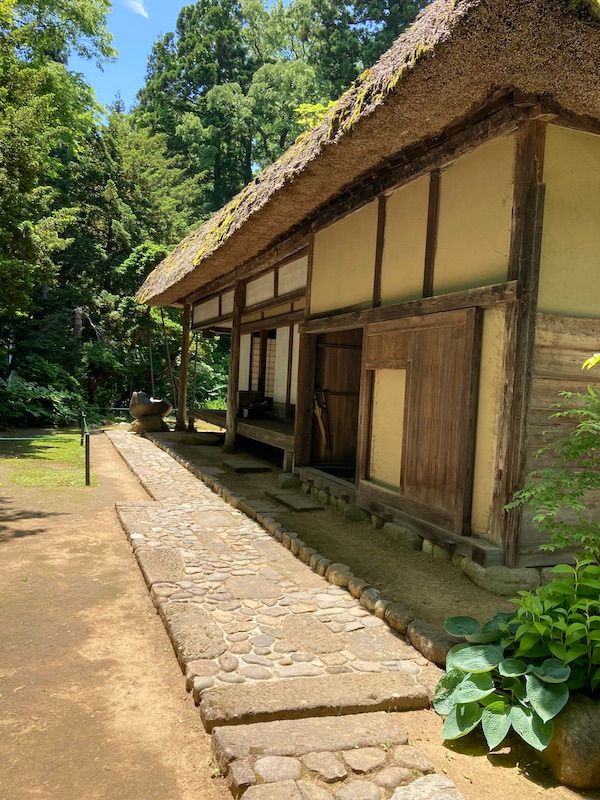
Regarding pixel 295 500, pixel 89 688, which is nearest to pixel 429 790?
pixel 89 688

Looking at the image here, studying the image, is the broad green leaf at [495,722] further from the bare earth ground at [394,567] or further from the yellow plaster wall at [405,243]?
the yellow plaster wall at [405,243]

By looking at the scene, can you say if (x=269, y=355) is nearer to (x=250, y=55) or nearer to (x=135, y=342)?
(x=135, y=342)

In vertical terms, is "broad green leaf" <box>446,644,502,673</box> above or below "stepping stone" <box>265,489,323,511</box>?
above

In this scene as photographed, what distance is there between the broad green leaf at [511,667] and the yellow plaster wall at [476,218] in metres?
2.83

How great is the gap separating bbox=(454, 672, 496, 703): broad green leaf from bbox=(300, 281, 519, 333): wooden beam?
8.69 feet

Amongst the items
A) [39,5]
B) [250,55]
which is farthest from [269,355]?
[250,55]

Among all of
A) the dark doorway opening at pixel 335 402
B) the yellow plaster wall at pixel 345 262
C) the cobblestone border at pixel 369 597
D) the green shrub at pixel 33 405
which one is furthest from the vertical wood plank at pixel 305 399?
the green shrub at pixel 33 405

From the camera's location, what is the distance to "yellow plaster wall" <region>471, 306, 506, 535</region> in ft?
14.1

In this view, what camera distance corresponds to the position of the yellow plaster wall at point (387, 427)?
18.7 feet

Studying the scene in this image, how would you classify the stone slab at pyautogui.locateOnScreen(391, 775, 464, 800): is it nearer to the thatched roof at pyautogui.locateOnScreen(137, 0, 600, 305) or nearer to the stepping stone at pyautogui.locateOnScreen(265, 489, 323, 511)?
the thatched roof at pyautogui.locateOnScreen(137, 0, 600, 305)

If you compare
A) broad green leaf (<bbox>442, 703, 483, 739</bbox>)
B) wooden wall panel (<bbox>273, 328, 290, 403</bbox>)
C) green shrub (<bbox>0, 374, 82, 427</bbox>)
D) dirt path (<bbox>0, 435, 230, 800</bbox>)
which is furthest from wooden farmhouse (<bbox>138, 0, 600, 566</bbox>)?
green shrub (<bbox>0, 374, 82, 427</bbox>)

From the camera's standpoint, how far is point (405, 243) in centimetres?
565

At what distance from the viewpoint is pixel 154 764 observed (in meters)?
2.44

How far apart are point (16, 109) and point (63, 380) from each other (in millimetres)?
8060
